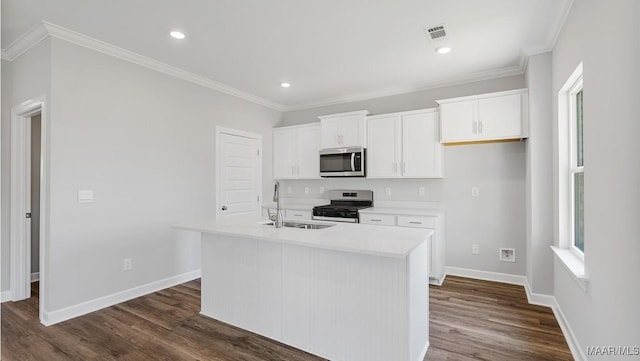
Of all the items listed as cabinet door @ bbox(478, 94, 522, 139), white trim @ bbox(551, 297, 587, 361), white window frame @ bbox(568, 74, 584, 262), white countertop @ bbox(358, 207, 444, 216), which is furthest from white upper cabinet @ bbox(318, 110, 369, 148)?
white trim @ bbox(551, 297, 587, 361)

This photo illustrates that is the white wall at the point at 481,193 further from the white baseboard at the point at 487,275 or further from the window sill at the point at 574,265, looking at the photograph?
the window sill at the point at 574,265

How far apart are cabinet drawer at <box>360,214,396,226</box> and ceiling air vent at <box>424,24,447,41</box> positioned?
2125mm

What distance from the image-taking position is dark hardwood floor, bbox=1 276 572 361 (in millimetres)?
2232

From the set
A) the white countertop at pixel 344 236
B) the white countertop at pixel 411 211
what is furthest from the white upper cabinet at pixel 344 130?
the white countertop at pixel 344 236

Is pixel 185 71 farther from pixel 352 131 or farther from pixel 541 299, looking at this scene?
pixel 541 299

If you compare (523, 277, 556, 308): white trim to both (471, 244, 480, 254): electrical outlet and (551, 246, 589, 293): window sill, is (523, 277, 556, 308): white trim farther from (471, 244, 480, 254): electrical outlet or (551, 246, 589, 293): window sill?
(471, 244, 480, 254): electrical outlet

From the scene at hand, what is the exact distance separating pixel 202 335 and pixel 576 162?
138 inches

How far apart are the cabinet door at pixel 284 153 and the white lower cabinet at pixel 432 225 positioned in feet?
5.95

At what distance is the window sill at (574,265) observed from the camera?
77.7 inches

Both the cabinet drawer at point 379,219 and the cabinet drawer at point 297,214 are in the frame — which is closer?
the cabinet drawer at point 379,219

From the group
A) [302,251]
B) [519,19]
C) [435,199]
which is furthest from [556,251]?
[302,251]

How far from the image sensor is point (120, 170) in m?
3.19

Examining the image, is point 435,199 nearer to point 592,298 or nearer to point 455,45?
point 455,45

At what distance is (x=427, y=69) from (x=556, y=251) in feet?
7.75
